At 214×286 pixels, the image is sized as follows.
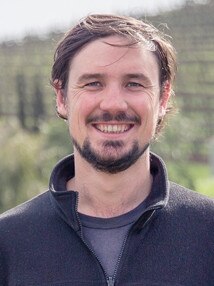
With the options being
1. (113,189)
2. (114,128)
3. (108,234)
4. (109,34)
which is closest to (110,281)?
(108,234)

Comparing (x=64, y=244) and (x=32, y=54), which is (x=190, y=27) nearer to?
(x=32, y=54)

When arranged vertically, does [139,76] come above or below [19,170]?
above

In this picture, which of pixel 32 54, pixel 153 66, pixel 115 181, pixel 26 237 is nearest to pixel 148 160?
pixel 115 181

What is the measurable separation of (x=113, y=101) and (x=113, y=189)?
0.25m

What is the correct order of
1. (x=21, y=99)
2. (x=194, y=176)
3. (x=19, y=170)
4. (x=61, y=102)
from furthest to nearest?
1. (x=21, y=99)
2. (x=194, y=176)
3. (x=19, y=170)
4. (x=61, y=102)

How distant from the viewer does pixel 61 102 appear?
6.24 feet

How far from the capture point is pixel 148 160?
5.96 ft

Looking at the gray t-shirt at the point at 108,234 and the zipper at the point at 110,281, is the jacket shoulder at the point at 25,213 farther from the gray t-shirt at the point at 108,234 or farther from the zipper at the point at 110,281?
the zipper at the point at 110,281

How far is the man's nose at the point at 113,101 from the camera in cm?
167

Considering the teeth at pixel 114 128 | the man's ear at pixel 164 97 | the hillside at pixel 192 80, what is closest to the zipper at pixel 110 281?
the teeth at pixel 114 128

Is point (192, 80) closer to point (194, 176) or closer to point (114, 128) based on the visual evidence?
point (194, 176)

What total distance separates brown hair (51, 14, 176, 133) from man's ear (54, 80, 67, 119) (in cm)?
1

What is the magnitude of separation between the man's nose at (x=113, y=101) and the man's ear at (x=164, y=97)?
19cm

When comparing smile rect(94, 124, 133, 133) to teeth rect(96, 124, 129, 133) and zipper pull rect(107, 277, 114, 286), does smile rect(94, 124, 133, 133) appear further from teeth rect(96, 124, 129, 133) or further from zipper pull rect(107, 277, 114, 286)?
zipper pull rect(107, 277, 114, 286)
